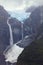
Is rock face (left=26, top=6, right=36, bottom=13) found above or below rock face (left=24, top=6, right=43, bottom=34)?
above

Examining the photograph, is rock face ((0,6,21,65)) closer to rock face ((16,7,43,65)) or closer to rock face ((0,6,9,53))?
rock face ((0,6,9,53))

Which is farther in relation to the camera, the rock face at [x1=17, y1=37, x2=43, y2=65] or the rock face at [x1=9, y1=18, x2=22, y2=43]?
the rock face at [x1=9, y1=18, x2=22, y2=43]

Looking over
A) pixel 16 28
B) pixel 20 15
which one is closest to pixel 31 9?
pixel 20 15

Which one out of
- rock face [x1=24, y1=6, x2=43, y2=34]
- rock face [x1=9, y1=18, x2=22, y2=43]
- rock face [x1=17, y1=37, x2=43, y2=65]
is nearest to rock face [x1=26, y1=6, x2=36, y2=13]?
rock face [x1=24, y1=6, x2=43, y2=34]

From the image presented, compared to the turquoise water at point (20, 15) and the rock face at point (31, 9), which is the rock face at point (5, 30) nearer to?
the turquoise water at point (20, 15)

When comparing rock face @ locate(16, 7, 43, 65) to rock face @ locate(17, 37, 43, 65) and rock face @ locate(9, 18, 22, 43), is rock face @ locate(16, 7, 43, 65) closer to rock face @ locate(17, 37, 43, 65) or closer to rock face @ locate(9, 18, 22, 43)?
rock face @ locate(17, 37, 43, 65)

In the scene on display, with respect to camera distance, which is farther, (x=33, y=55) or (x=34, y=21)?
(x=34, y=21)

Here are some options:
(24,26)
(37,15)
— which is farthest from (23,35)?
(37,15)

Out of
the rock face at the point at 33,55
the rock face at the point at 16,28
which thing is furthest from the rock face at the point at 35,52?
the rock face at the point at 16,28

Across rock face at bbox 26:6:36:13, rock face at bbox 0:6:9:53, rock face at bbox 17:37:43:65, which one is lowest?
rock face at bbox 17:37:43:65

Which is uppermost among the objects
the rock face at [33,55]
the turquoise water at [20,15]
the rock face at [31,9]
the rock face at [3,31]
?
the rock face at [31,9]

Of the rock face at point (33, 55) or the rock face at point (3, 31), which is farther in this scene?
the rock face at point (3, 31)

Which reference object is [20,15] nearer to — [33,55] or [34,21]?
[34,21]
